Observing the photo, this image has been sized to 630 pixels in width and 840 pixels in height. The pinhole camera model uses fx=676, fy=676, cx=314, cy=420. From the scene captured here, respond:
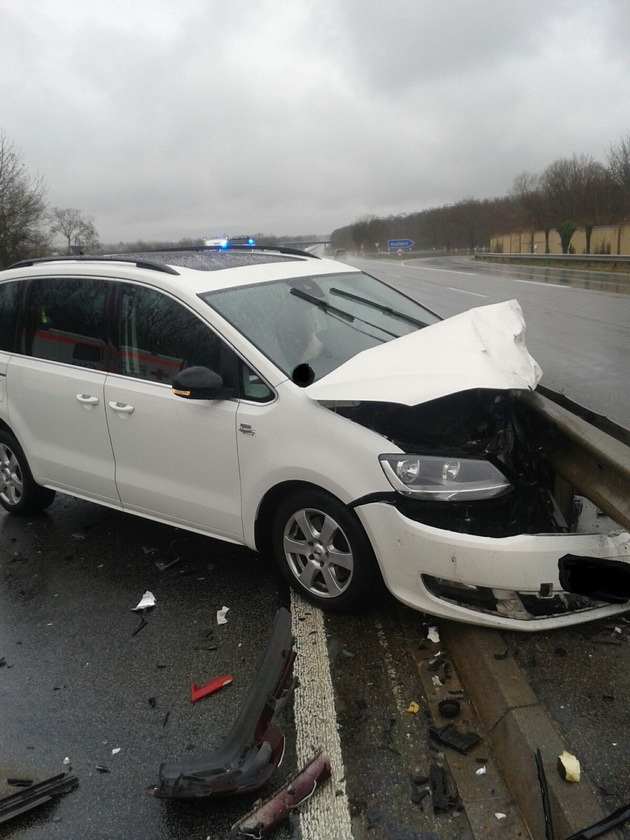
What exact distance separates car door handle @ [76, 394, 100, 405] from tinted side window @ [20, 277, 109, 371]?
190 mm

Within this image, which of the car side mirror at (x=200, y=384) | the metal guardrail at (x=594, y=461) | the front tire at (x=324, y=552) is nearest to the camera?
the metal guardrail at (x=594, y=461)

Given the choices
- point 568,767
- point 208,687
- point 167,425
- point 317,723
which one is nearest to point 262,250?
point 167,425

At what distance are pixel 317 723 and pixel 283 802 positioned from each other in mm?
456

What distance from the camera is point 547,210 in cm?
6031

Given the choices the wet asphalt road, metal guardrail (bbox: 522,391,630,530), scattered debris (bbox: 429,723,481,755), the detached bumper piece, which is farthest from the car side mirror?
scattered debris (bbox: 429,723,481,755)

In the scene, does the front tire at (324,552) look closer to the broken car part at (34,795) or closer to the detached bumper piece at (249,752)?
the detached bumper piece at (249,752)

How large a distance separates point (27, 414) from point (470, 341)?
3057mm

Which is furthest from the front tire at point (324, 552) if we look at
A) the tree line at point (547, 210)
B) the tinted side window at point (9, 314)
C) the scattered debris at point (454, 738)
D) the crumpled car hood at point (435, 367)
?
the tree line at point (547, 210)

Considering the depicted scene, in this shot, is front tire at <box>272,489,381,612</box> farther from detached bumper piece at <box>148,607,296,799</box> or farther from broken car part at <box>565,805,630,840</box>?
broken car part at <box>565,805,630,840</box>

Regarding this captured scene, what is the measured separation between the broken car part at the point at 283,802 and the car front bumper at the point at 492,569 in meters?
0.90

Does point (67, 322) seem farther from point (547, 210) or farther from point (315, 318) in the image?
point (547, 210)

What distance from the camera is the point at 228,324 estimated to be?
12.0ft

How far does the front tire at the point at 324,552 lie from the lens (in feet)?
10.6

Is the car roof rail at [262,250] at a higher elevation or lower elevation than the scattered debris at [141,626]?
higher
